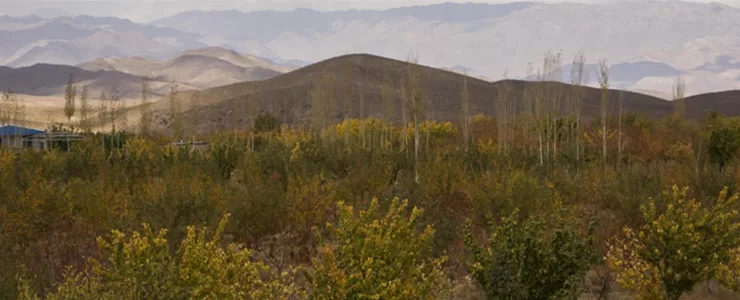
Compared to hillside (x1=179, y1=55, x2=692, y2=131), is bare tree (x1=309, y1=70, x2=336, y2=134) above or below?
below

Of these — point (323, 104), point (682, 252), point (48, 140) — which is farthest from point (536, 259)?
point (48, 140)

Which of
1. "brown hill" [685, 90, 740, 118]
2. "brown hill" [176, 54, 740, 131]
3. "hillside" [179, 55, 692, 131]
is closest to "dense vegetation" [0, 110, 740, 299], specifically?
"hillside" [179, 55, 692, 131]

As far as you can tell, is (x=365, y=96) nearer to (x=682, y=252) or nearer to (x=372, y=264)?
(x=682, y=252)

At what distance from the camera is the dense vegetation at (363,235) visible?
653cm

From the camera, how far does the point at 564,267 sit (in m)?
7.48

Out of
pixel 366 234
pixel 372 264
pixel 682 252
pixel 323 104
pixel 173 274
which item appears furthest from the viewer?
pixel 323 104

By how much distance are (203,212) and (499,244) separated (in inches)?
199

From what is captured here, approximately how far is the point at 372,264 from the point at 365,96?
70.6m

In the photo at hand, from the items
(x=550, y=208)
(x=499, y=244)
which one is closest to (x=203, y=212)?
(x=499, y=244)

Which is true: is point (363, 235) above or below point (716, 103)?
below

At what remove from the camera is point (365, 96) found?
7694 cm

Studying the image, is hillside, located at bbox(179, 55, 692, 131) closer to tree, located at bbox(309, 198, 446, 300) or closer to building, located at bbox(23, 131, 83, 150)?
building, located at bbox(23, 131, 83, 150)

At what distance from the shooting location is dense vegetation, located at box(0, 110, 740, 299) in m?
6.53

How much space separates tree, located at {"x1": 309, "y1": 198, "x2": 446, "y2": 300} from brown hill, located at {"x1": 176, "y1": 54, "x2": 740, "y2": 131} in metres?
57.5
